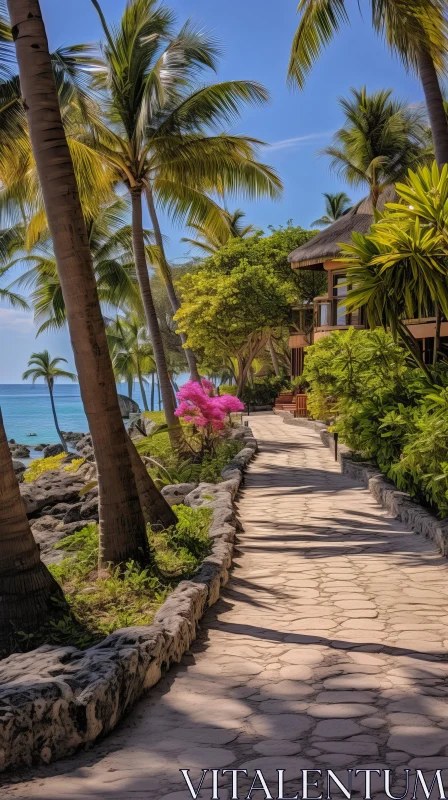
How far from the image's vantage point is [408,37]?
12.6m

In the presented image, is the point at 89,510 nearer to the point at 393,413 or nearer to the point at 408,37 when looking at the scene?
the point at 393,413

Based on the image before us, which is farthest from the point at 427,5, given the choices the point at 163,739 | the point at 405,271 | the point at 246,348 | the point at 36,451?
the point at 36,451

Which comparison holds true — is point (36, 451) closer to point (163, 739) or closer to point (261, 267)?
point (261, 267)

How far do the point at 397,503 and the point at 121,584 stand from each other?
15.2 ft

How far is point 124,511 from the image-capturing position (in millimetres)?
6285

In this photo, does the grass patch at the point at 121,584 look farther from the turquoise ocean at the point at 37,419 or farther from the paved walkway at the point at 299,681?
the turquoise ocean at the point at 37,419

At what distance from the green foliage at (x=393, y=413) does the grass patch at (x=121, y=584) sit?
2354 mm

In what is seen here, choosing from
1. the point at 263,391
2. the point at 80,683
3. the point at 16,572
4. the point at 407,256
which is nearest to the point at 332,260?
the point at 263,391

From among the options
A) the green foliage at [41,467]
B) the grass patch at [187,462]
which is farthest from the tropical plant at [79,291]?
the green foliage at [41,467]

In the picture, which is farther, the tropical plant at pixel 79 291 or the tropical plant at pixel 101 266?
the tropical plant at pixel 101 266

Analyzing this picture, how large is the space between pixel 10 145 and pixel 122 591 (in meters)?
11.4

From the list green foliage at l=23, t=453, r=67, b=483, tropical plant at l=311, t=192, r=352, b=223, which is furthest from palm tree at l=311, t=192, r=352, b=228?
green foliage at l=23, t=453, r=67, b=483

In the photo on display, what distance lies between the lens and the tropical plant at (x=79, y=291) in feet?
19.7

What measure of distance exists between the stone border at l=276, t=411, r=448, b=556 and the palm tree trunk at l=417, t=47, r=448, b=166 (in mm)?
4887
